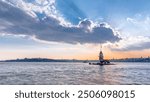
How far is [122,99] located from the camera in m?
16.0

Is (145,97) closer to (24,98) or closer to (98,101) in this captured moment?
(98,101)

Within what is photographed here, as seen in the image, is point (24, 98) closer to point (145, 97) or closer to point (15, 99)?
point (15, 99)

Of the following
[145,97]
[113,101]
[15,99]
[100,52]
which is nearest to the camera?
[113,101]

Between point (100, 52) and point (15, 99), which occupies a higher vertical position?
point (100, 52)

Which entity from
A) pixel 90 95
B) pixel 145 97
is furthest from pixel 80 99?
pixel 145 97

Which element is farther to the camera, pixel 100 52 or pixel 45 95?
pixel 100 52

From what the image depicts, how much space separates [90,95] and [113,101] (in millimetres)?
1509

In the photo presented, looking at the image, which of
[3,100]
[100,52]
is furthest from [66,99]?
[100,52]

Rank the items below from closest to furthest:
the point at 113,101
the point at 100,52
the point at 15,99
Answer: the point at 113,101 → the point at 15,99 → the point at 100,52

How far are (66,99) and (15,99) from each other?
2849 mm

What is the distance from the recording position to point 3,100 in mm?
16844

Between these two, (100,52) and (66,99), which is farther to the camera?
(100,52)

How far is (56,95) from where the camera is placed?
664 inches

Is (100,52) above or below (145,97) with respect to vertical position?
above
